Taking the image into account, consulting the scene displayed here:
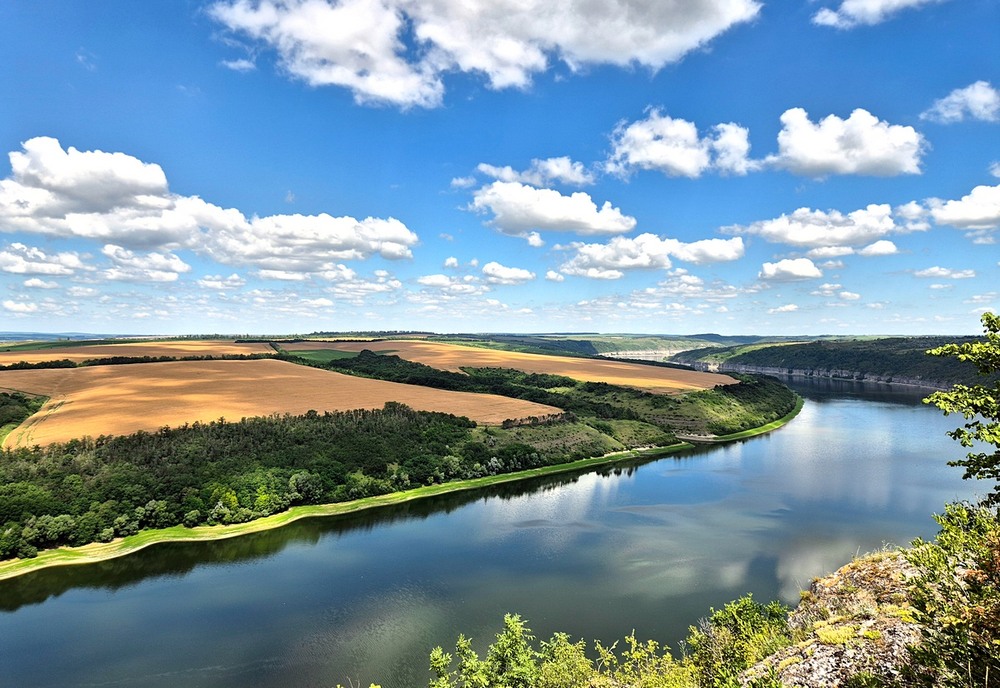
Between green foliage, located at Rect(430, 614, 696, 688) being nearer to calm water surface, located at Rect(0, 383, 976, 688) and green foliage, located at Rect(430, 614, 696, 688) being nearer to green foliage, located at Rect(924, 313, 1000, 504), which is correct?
calm water surface, located at Rect(0, 383, 976, 688)

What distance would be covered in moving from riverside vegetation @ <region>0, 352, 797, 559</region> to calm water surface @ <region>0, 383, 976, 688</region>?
21.4ft

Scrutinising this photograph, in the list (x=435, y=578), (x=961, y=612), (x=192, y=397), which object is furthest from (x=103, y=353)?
(x=961, y=612)

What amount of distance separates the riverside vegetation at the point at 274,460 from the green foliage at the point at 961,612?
72.4 m

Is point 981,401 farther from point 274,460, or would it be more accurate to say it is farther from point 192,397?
point 192,397

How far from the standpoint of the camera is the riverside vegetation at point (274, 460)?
61.0 metres

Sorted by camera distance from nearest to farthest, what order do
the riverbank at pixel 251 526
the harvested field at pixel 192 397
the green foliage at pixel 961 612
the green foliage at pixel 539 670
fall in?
the green foliage at pixel 961 612 → the green foliage at pixel 539 670 → the riverbank at pixel 251 526 → the harvested field at pixel 192 397

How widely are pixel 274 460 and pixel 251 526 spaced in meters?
14.6

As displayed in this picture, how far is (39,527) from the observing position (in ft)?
187

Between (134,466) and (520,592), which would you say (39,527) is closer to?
(134,466)

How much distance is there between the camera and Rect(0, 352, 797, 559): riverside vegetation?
61000 mm

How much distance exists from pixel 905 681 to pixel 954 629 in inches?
95.6

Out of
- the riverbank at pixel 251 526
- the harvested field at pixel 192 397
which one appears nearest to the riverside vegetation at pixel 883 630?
the riverbank at pixel 251 526

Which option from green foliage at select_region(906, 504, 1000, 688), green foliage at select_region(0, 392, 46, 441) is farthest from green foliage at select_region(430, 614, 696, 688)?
green foliage at select_region(0, 392, 46, 441)

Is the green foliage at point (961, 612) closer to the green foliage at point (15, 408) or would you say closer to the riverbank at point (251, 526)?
the riverbank at point (251, 526)
